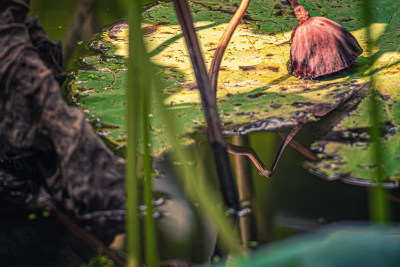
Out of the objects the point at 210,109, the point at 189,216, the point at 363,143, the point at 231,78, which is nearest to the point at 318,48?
the point at 231,78

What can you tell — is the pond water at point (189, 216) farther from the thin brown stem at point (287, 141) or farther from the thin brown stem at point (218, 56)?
the thin brown stem at point (218, 56)

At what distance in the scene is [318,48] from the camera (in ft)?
5.08

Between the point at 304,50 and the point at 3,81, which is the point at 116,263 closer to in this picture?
the point at 3,81

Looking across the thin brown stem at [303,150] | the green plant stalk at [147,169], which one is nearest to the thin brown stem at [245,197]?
the thin brown stem at [303,150]

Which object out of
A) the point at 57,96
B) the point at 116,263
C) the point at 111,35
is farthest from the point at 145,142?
the point at 111,35

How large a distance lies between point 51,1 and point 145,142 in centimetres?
220

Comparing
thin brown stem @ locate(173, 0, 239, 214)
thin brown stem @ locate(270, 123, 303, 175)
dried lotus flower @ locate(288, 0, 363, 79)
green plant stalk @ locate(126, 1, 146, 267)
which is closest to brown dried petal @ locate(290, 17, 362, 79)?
dried lotus flower @ locate(288, 0, 363, 79)

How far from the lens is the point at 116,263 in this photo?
0.86 m

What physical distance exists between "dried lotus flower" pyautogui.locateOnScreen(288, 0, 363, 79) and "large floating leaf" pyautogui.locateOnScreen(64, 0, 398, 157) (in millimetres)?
35

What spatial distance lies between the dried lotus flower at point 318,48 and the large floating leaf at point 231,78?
0.04 meters

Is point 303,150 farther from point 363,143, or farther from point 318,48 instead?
point 318,48

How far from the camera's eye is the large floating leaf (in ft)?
4.44

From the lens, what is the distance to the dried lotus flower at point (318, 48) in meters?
1.55

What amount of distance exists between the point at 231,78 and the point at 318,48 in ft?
1.02
